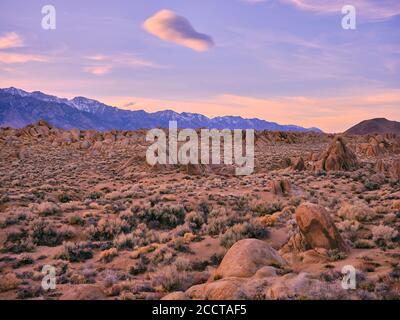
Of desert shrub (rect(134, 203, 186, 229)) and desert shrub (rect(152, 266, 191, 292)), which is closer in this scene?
desert shrub (rect(152, 266, 191, 292))

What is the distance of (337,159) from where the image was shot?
34.6m

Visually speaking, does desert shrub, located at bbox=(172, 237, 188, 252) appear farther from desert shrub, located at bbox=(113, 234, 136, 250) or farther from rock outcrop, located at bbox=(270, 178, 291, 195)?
rock outcrop, located at bbox=(270, 178, 291, 195)

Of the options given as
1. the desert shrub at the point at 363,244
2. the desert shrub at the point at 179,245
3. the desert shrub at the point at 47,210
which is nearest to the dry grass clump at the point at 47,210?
Result: the desert shrub at the point at 47,210

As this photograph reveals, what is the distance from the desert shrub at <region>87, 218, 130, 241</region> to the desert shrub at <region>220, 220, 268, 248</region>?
14.5 feet

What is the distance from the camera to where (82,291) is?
8.55 meters

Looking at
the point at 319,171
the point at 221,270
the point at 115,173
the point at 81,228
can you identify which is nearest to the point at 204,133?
the point at 115,173

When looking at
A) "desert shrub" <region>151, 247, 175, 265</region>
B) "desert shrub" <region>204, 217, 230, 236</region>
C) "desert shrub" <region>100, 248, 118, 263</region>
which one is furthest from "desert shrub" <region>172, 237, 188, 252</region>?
"desert shrub" <region>100, 248, 118, 263</region>

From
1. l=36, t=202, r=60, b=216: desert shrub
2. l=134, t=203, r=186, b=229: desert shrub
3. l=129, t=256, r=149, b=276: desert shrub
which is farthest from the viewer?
l=36, t=202, r=60, b=216: desert shrub

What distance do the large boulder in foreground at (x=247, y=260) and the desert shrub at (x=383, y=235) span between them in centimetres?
388

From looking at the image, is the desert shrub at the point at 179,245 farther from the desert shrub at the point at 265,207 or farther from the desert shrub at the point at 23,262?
A: the desert shrub at the point at 265,207

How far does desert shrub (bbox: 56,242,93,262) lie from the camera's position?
40.5 feet

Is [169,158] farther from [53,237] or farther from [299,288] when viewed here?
[299,288]

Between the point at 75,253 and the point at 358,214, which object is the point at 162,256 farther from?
the point at 358,214

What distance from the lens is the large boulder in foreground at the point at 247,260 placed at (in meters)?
9.19
